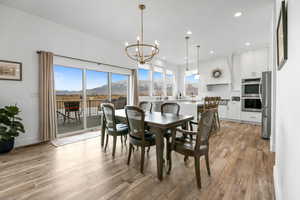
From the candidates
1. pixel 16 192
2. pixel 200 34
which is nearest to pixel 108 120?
pixel 16 192

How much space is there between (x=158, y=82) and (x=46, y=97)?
16.2ft

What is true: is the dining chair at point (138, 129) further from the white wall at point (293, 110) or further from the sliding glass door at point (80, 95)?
the sliding glass door at point (80, 95)

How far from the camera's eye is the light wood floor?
1.64 metres

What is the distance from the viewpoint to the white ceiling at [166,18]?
2.79 m

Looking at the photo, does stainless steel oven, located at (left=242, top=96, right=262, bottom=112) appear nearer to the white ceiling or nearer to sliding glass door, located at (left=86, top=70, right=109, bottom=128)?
the white ceiling

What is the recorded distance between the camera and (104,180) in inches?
75.4

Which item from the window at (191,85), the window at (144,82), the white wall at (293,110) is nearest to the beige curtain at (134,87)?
the window at (144,82)

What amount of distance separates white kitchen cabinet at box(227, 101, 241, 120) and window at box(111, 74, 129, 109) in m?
4.50

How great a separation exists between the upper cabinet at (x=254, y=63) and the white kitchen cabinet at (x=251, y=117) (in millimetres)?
1421

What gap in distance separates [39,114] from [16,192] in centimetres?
213

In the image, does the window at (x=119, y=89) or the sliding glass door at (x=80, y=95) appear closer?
the sliding glass door at (x=80, y=95)

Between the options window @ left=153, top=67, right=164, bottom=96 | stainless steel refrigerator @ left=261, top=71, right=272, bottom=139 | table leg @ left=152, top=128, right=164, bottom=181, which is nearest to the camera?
table leg @ left=152, top=128, right=164, bottom=181

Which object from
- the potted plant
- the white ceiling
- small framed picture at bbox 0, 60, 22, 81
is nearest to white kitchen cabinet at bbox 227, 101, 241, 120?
the white ceiling

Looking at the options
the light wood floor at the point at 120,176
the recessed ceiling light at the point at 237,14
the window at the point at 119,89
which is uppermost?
the recessed ceiling light at the point at 237,14
